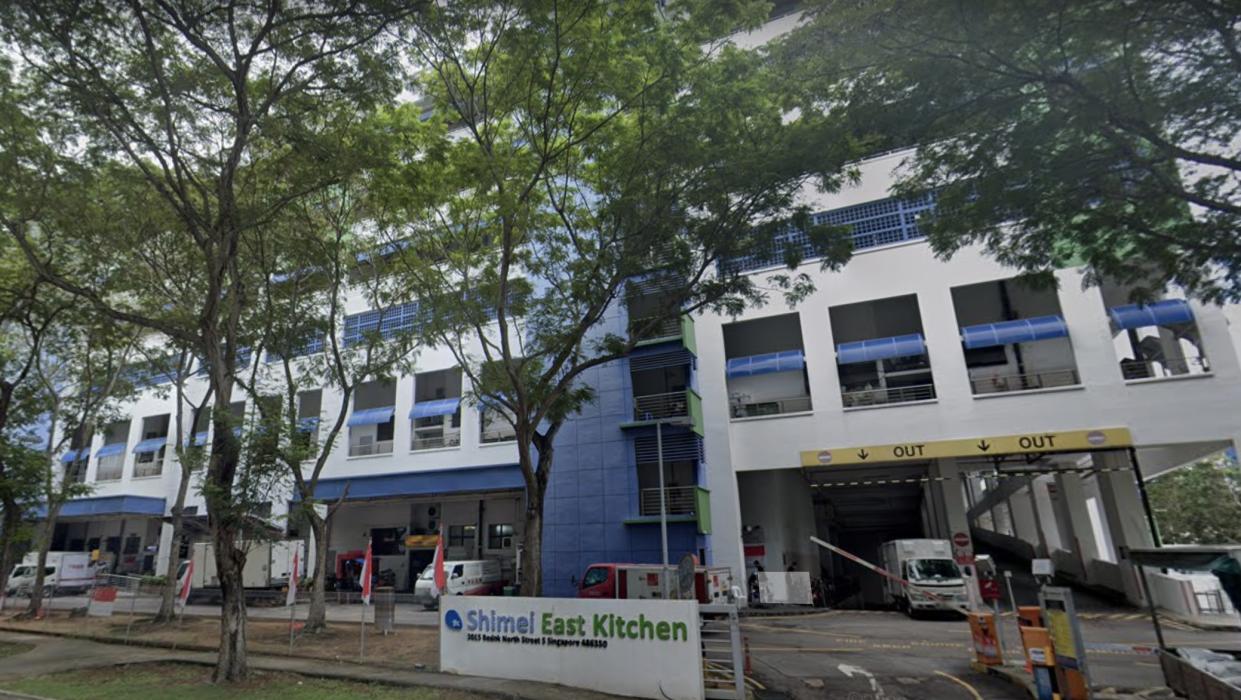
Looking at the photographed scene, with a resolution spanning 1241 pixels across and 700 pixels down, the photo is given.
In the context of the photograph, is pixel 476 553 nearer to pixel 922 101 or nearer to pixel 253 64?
pixel 253 64

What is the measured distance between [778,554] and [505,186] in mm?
17967

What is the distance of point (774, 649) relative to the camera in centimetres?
1412

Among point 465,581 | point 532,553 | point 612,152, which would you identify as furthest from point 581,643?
point 465,581

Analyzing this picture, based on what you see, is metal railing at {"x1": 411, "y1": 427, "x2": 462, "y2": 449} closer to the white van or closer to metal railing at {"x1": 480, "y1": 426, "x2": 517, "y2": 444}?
metal railing at {"x1": 480, "y1": 426, "x2": 517, "y2": 444}

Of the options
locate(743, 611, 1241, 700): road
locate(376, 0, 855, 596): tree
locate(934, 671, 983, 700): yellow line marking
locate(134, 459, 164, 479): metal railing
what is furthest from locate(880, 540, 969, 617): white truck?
locate(134, 459, 164, 479): metal railing

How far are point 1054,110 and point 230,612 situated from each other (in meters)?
15.5

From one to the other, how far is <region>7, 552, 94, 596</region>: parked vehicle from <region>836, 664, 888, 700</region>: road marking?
36204 mm

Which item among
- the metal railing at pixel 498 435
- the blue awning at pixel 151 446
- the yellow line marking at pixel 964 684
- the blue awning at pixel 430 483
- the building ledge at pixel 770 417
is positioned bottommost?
the yellow line marking at pixel 964 684

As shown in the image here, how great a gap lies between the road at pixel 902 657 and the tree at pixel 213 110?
33.4 ft

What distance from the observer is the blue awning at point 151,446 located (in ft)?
118

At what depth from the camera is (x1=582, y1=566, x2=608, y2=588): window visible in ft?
61.8

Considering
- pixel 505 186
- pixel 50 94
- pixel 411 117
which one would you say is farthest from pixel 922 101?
pixel 50 94

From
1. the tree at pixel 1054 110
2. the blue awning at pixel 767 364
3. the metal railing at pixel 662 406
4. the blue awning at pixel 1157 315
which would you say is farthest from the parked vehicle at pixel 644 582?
the blue awning at pixel 1157 315

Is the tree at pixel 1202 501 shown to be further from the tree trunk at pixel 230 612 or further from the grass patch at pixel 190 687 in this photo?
the tree trunk at pixel 230 612
